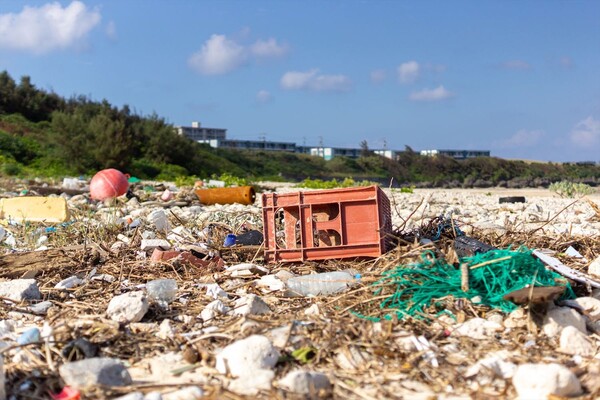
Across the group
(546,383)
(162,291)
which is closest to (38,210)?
(162,291)

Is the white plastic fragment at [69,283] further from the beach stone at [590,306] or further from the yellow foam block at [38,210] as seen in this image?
the beach stone at [590,306]

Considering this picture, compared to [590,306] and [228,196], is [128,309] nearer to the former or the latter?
[590,306]

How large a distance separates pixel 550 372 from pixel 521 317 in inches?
30.3

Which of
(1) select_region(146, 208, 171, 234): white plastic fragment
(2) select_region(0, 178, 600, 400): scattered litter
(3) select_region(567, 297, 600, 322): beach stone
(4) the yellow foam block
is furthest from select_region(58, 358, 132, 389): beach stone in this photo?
(4) the yellow foam block

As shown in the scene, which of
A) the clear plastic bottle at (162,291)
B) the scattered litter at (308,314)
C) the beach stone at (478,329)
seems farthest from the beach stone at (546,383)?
the clear plastic bottle at (162,291)

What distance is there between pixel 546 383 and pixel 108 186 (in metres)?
8.27

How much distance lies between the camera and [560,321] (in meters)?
3.22

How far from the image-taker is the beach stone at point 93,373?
2.63 metres

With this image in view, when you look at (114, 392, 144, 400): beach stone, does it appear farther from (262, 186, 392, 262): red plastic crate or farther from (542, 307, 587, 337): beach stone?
(262, 186, 392, 262): red plastic crate

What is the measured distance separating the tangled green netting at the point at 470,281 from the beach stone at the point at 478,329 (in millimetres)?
173

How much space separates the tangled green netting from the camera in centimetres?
343

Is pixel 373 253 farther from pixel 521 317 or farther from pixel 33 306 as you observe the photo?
pixel 33 306

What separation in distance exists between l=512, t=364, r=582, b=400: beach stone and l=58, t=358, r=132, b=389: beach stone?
1612 mm

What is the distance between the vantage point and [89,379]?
2631 millimetres
